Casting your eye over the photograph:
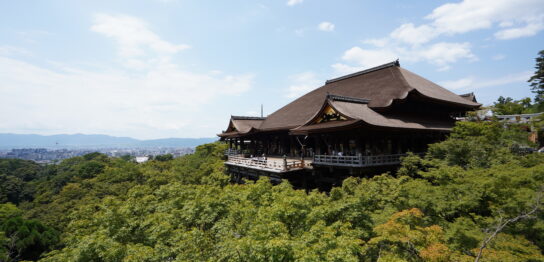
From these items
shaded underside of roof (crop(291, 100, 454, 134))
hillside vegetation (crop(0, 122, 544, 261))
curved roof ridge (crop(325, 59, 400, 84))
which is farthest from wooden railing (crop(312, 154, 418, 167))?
curved roof ridge (crop(325, 59, 400, 84))

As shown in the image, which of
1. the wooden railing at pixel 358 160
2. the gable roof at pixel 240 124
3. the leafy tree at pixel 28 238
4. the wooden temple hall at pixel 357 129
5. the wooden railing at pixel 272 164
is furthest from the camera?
the gable roof at pixel 240 124

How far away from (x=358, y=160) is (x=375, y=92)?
10.2 metres

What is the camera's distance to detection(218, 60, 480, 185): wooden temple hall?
617 inches

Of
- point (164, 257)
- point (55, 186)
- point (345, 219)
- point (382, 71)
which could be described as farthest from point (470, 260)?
point (55, 186)

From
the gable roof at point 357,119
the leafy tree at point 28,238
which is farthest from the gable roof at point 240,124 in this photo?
the leafy tree at point 28,238

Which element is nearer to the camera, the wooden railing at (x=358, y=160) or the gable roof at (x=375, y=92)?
the wooden railing at (x=358, y=160)

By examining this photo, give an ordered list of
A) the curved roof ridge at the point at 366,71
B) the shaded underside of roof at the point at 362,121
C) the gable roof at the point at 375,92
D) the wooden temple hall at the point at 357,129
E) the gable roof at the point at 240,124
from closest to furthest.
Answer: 1. the shaded underside of roof at the point at 362,121
2. the wooden temple hall at the point at 357,129
3. the gable roof at the point at 375,92
4. the curved roof ridge at the point at 366,71
5. the gable roof at the point at 240,124

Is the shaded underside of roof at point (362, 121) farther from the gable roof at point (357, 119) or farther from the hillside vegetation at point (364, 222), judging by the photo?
the hillside vegetation at point (364, 222)

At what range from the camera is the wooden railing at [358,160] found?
14.4 m

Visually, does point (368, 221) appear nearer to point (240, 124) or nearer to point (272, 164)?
point (272, 164)

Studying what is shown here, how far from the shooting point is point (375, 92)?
867 inches

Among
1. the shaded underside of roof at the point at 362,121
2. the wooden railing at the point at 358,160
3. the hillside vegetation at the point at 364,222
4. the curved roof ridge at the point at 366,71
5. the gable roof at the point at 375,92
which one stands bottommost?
the hillside vegetation at the point at 364,222

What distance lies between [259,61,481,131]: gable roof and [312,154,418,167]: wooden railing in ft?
15.1

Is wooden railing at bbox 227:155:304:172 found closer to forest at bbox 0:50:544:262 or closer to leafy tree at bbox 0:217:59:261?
forest at bbox 0:50:544:262
